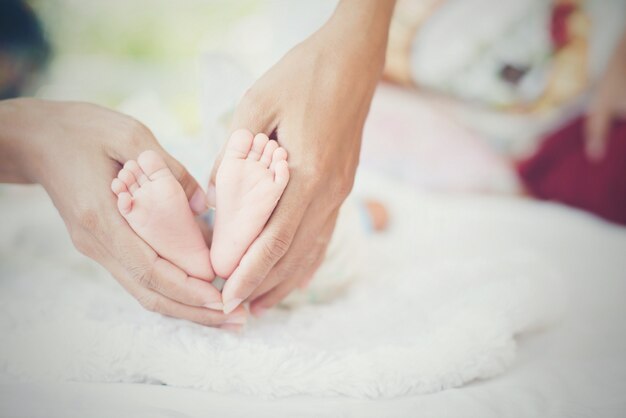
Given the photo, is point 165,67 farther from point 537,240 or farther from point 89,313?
point 537,240

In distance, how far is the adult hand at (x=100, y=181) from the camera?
1.94ft

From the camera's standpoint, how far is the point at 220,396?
0.59 m

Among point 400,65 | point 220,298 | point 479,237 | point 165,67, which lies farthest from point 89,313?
point 400,65

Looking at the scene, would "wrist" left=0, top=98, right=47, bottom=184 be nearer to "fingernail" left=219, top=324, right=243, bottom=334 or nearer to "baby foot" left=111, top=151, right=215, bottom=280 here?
"baby foot" left=111, top=151, right=215, bottom=280

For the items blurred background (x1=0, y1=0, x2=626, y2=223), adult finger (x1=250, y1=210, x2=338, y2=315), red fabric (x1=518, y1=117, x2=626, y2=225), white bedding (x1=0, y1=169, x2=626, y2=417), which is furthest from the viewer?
blurred background (x1=0, y1=0, x2=626, y2=223)

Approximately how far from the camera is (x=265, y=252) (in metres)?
0.61

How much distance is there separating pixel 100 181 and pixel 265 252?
21cm

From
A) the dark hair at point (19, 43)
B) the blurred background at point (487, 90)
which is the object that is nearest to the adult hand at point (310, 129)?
the dark hair at point (19, 43)

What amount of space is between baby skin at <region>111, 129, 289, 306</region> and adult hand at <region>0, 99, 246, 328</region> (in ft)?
0.06

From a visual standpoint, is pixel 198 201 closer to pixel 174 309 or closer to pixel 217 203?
pixel 217 203

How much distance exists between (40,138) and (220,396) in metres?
0.38

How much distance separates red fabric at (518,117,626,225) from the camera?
1.37 m

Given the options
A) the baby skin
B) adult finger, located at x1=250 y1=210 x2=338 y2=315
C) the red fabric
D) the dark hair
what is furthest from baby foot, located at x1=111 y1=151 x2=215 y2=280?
the red fabric

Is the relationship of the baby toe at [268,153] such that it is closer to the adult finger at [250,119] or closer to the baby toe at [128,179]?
the adult finger at [250,119]
